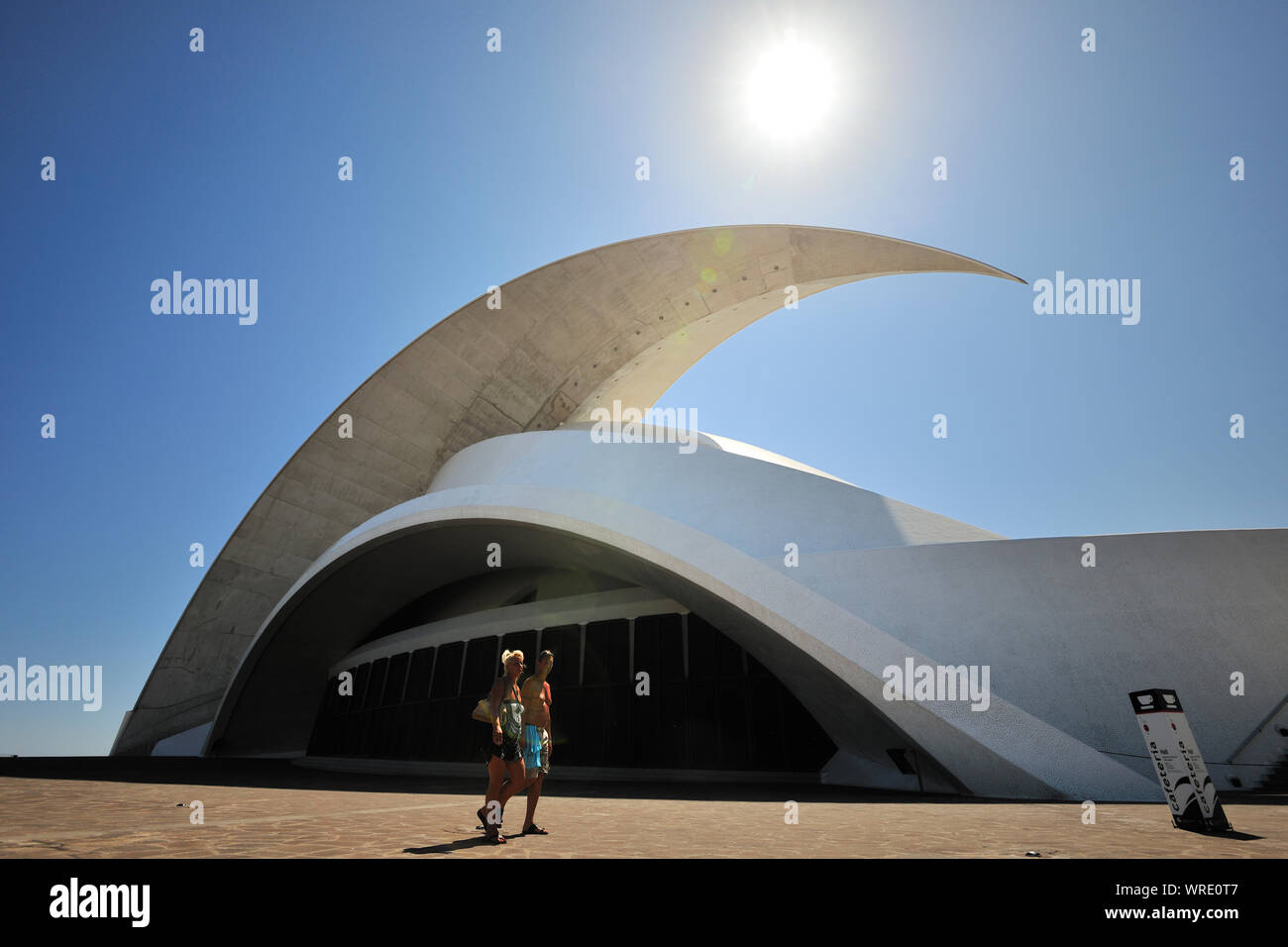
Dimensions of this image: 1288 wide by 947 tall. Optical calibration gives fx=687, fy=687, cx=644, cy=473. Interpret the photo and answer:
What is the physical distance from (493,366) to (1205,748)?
13955 mm

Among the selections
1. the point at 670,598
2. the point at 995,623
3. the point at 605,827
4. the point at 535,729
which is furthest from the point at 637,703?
the point at 535,729

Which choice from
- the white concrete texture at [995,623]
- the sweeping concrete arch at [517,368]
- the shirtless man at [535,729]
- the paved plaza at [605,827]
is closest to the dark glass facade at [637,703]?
the white concrete texture at [995,623]

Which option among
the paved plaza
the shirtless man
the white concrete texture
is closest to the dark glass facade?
the white concrete texture

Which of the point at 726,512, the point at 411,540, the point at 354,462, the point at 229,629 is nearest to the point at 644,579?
the point at 726,512

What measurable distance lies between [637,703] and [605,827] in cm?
665

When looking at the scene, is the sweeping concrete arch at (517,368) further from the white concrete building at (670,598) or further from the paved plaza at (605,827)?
the paved plaza at (605,827)

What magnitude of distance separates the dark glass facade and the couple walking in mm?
6216

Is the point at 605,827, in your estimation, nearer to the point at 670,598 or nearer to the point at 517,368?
the point at 670,598

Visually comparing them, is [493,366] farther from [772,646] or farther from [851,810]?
[851,810]

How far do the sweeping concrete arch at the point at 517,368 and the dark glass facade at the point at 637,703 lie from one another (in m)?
5.63

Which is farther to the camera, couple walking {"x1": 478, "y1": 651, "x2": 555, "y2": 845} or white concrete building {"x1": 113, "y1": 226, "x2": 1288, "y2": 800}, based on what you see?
white concrete building {"x1": 113, "y1": 226, "x2": 1288, "y2": 800}

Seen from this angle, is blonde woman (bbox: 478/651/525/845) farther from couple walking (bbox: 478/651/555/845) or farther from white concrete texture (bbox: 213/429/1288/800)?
white concrete texture (bbox: 213/429/1288/800)

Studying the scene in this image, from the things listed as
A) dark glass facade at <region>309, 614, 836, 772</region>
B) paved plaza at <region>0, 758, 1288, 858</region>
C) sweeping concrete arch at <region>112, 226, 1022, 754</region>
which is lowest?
dark glass facade at <region>309, 614, 836, 772</region>

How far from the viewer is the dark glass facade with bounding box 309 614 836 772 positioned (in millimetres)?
9797
